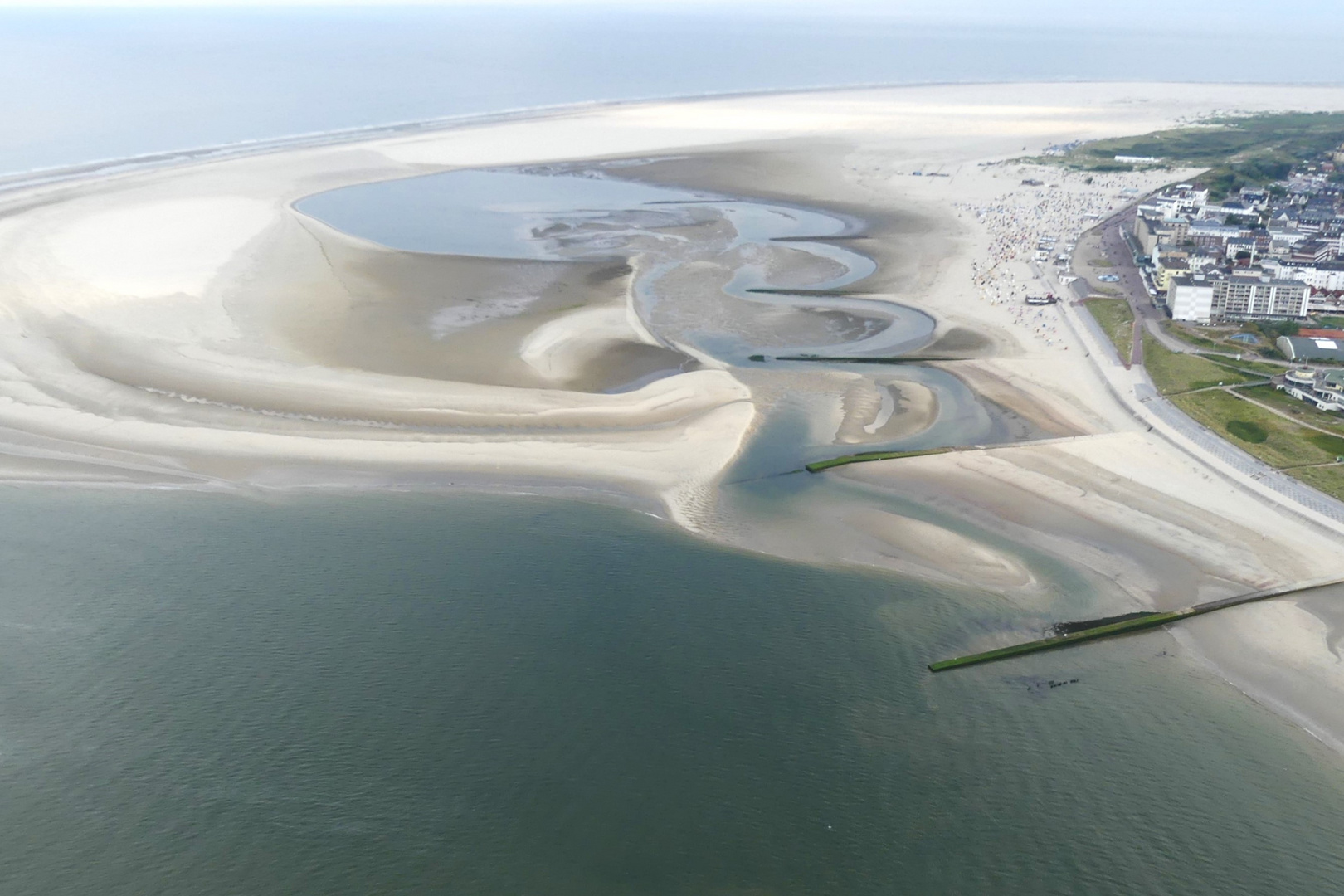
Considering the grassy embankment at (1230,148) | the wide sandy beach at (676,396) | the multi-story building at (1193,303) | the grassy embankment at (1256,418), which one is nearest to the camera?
the wide sandy beach at (676,396)

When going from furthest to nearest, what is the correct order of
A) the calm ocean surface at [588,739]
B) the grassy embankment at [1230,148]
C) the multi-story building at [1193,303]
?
the grassy embankment at [1230,148]
the multi-story building at [1193,303]
the calm ocean surface at [588,739]

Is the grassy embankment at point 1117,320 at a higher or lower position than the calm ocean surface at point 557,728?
higher

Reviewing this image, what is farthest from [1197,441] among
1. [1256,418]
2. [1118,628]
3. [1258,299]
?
[1258,299]

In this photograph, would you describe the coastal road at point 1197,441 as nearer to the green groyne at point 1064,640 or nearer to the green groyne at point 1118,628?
the green groyne at point 1118,628

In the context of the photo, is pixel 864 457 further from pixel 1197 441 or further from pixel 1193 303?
pixel 1193 303

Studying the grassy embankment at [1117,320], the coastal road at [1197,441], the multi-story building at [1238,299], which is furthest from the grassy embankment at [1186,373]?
the multi-story building at [1238,299]

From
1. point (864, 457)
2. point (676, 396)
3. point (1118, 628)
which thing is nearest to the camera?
point (1118, 628)
